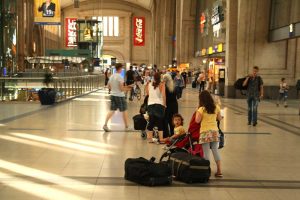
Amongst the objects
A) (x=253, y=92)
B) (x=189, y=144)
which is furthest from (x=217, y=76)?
(x=189, y=144)

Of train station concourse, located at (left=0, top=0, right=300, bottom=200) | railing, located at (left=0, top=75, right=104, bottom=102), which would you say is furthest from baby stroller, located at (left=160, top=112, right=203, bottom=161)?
railing, located at (left=0, top=75, right=104, bottom=102)

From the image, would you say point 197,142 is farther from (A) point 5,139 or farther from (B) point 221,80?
(B) point 221,80

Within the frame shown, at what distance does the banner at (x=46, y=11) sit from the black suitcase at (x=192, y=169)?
54.2ft

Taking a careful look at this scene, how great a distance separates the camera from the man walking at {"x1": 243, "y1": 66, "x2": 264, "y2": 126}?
41.4 feet

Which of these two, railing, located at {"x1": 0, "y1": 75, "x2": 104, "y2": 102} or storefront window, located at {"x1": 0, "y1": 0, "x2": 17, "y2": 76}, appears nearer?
railing, located at {"x1": 0, "y1": 75, "x2": 104, "y2": 102}

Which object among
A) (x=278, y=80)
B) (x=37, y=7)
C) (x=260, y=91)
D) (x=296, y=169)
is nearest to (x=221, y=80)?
(x=278, y=80)

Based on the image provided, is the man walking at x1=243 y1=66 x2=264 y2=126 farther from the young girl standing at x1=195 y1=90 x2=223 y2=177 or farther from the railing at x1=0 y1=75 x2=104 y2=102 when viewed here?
the railing at x1=0 y1=75 x2=104 y2=102

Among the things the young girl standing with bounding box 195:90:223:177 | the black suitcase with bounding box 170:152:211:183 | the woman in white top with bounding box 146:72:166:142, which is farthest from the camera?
the woman in white top with bounding box 146:72:166:142

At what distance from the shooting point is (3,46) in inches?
931

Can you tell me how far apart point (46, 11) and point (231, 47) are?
9914mm

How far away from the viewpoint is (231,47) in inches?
971

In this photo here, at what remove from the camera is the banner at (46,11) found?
70.2 ft

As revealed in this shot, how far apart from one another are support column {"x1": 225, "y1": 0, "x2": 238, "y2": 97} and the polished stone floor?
1135 centimetres

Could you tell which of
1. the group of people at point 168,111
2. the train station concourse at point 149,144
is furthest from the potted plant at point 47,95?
the group of people at point 168,111
